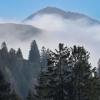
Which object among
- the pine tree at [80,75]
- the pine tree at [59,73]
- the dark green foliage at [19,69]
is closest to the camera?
the pine tree at [59,73]

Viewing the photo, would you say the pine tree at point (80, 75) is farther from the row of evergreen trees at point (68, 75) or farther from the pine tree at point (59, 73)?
the pine tree at point (59, 73)

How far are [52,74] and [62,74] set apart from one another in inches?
56.5

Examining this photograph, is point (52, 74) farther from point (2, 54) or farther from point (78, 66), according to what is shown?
point (2, 54)

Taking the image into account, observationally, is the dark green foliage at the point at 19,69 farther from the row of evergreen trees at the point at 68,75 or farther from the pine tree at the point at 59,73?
the pine tree at the point at 59,73

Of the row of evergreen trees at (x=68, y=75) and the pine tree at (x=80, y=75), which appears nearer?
the row of evergreen trees at (x=68, y=75)

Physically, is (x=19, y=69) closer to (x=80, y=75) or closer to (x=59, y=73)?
(x=80, y=75)

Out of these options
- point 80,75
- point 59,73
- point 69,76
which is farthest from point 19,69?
point 59,73

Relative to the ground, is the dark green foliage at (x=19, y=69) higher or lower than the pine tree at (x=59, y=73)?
higher

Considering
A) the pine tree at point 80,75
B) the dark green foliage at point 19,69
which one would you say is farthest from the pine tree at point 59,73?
the dark green foliage at point 19,69

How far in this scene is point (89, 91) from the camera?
59.6 meters

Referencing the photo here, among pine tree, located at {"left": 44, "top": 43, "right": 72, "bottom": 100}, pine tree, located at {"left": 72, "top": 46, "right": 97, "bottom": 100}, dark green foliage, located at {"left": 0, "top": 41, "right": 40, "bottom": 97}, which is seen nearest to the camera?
pine tree, located at {"left": 44, "top": 43, "right": 72, "bottom": 100}

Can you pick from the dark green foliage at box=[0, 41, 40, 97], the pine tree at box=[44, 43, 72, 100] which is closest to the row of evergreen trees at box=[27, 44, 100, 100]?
the pine tree at box=[44, 43, 72, 100]

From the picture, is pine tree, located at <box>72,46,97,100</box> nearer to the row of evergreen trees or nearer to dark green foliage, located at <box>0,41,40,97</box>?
the row of evergreen trees

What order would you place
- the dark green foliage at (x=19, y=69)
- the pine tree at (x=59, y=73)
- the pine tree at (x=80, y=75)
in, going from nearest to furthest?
the pine tree at (x=59, y=73) < the pine tree at (x=80, y=75) < the dark green foliage at (x=19, y=69)
